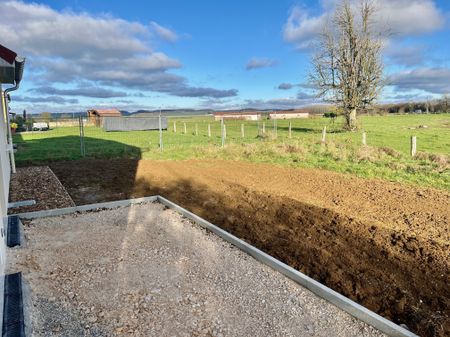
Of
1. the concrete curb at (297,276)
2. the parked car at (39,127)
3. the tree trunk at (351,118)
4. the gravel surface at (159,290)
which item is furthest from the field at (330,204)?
the parked car at (39,127)

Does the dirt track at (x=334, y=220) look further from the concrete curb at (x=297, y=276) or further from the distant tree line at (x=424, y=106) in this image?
the distant tree line at (x=424, y=106)

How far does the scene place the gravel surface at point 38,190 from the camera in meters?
6.68

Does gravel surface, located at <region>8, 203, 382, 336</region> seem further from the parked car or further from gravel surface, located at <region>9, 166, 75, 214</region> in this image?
the parked car

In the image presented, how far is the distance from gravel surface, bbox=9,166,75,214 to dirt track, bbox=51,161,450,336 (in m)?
0.26

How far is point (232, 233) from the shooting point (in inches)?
204

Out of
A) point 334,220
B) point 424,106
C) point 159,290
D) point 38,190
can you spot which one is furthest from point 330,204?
point 424,106

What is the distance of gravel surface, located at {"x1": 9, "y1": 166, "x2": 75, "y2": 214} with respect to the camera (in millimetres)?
6679

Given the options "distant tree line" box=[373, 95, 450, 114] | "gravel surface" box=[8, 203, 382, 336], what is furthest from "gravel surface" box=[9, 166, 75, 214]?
"distant tree line" box=[373, 95, 450, 114]

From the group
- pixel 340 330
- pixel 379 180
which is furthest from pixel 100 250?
pixel 379 180

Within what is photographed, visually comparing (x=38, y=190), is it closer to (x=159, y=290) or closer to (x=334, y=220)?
(x=159, y=290)

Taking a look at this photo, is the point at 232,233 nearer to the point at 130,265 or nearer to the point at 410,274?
the point at 130,265

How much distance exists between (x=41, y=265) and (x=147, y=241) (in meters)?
1.35

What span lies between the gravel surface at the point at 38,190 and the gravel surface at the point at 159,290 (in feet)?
4.86

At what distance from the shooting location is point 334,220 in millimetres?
5551
